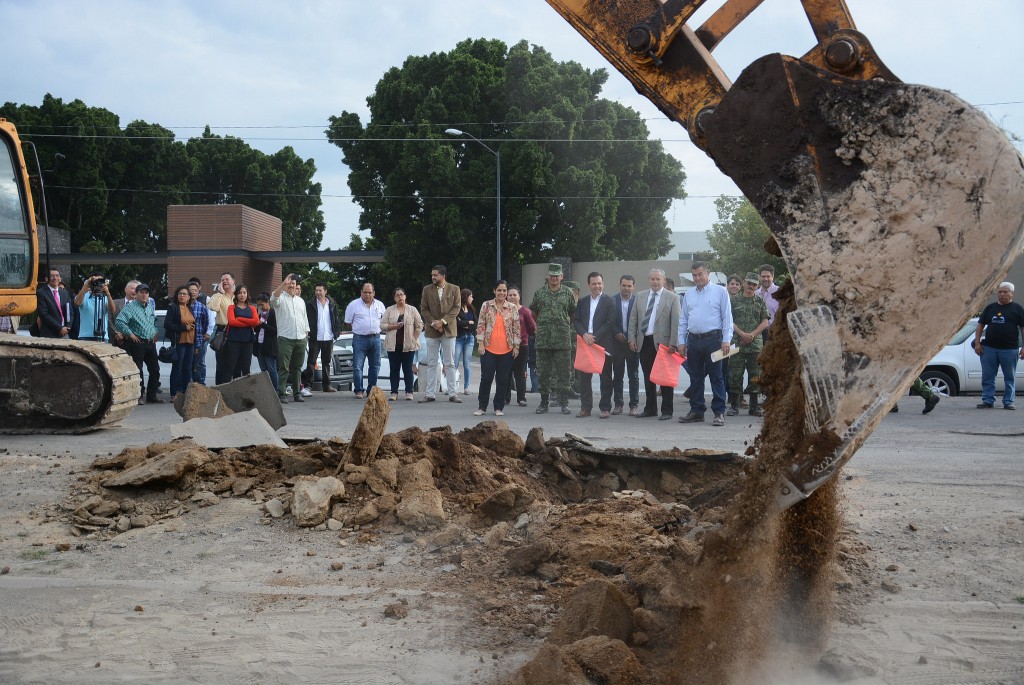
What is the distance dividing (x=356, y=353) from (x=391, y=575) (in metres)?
10.3

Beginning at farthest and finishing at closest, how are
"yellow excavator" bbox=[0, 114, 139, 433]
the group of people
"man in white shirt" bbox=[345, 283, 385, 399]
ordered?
1. "man in white shirt" bbox=[345, 283, 385, 399]
2. the group of people
3. "yellow excavator" bbox=[0, 114, 139, 433]

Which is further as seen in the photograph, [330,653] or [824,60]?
[330,653]

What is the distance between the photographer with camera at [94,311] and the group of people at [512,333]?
0.02 m

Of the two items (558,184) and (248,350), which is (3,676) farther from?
(558,184)

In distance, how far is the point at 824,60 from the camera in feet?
11.8

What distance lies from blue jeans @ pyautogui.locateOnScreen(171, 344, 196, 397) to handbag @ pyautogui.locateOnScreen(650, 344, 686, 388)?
6.84 m

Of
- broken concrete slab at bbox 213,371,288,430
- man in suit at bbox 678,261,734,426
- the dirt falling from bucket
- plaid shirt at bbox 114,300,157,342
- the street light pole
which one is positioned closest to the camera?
the dirt falling from bucket

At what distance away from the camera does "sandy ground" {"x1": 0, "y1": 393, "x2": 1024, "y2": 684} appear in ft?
12.5

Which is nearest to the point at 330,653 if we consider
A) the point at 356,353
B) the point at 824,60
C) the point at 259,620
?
the point at 259,620

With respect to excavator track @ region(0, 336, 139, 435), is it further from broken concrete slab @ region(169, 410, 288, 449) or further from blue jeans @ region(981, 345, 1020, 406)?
blue jeans @ region(981, 345, 1020, 406)

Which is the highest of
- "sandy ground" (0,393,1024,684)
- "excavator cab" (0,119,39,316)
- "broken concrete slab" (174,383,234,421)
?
"excavator cab" (0,119,39,316)

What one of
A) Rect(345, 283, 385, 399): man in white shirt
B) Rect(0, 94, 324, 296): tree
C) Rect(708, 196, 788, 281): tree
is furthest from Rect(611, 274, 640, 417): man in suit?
Rect(0, 94, 324, 296): tree

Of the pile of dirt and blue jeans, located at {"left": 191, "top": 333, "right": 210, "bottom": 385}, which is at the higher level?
blue jeans, located at {"left": 191, "top": 333, "right": 210, "bottom": 385}

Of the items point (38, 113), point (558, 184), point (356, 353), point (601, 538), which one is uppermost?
point (38, 113)
